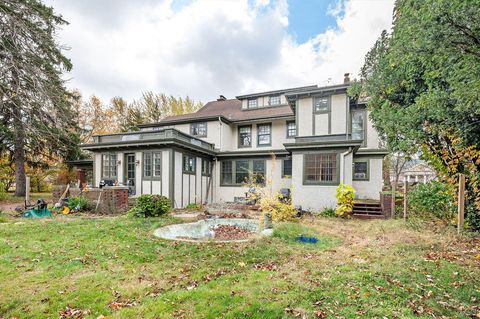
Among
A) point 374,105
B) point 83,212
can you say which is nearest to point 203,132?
point 83,212

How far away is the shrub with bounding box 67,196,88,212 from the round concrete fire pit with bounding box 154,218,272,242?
20.1 ft

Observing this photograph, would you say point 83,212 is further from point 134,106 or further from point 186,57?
point 134,106

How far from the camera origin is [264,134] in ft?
57.2

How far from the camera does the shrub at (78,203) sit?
456 inches

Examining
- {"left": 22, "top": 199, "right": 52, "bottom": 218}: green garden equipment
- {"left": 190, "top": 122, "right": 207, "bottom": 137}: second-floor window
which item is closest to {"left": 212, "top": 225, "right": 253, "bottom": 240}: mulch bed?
{"left": 22, "top": 199, "right": 52, "bottom": 218}: green garden equipment

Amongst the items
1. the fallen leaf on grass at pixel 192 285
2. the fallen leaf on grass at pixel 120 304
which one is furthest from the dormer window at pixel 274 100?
the fallen leaf on grass at pixel 120 304

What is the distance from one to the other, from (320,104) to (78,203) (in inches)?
549

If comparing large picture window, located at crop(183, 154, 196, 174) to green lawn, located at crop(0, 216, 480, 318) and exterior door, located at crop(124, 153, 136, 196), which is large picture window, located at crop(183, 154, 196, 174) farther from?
green lawn, located at crop(0, 216, 480, 318)

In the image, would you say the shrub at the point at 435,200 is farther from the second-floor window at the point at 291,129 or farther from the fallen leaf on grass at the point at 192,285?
the fallen leaf on grass at the point at 192,285

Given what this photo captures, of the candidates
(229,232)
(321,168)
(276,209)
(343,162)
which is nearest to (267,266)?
(229,232)

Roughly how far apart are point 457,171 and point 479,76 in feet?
16.0

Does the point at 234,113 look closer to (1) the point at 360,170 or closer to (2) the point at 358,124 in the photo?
(2) the point at 358,124

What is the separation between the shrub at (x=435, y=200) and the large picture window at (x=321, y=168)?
11.2 feet

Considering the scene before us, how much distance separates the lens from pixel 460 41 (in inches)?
170
